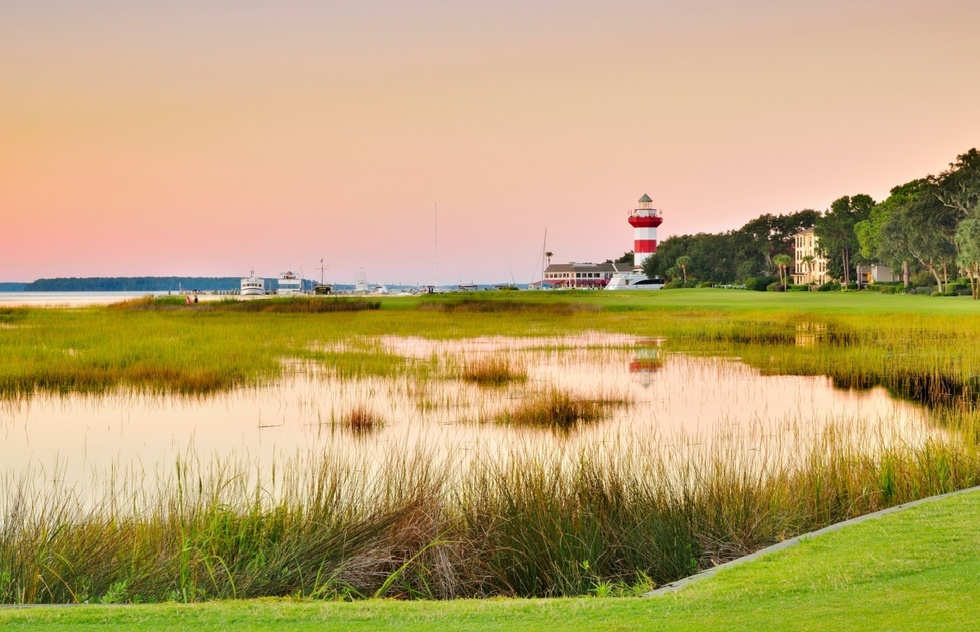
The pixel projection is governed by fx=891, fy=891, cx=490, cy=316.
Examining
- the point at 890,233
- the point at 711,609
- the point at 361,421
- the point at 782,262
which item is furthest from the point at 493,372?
the point at 782,262

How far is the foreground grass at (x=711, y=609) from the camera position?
16.8 ft

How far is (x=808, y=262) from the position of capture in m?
128

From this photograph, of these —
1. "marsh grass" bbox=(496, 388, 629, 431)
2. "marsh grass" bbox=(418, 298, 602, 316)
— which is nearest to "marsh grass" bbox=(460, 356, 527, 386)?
"marsh grass" bbox=(496, 388, 629, 431)

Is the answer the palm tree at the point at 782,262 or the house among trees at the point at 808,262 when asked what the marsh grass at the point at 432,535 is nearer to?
the house among trees at the point at 808,262

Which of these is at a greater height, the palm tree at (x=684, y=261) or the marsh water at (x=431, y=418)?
the palm tree at (x=684, y=261)

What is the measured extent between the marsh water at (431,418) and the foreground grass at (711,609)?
5728mm

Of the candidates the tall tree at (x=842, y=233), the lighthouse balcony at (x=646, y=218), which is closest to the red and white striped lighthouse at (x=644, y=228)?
the lighthouse balcony at (x=646, y=218)

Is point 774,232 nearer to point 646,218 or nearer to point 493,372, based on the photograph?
point 646,218

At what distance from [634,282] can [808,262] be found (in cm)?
2478

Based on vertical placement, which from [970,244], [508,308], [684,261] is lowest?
[508,308]

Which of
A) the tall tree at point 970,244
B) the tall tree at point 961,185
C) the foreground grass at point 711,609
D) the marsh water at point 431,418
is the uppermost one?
the tall tree at point 961,185

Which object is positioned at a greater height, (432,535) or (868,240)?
(868,240)

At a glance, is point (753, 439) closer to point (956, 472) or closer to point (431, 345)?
point (956, 472)

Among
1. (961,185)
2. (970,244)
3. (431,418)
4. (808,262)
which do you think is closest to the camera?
(431,418)
